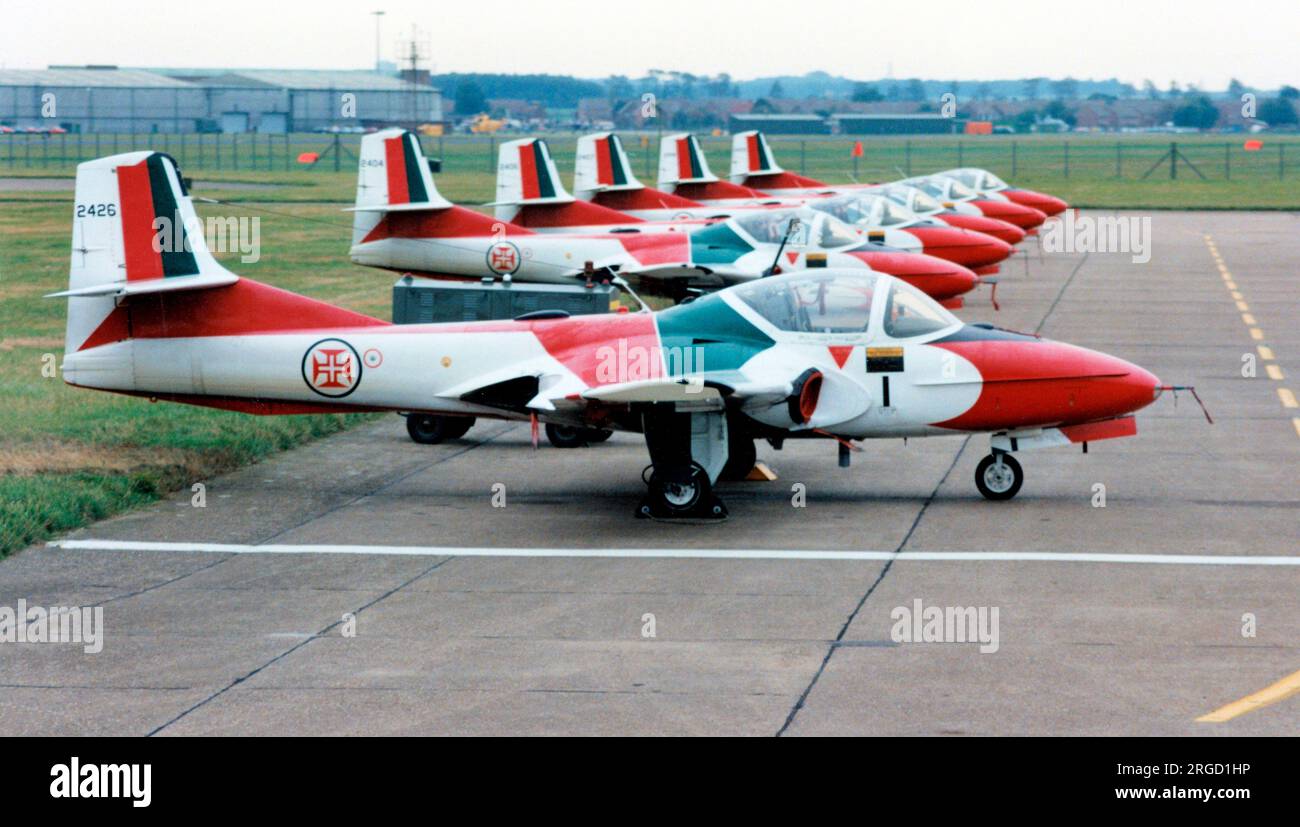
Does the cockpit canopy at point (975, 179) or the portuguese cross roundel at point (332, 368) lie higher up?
the cockpit canopy at point (975, 179)

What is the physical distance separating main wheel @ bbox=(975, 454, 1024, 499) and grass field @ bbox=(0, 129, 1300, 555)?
24.6ft

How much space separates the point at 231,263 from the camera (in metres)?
37.2

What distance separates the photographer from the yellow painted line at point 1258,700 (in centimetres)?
861

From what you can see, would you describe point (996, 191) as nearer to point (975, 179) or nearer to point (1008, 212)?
point (975, 179)

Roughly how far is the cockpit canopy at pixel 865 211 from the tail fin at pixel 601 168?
6.70 metres

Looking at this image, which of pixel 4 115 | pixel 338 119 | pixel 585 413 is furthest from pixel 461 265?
pixel 338 119

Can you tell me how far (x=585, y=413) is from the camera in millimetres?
14016

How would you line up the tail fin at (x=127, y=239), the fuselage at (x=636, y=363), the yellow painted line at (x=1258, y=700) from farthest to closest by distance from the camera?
the tail fin at (x=127, y=239) < the fuselage at (x=636, y=363) < the yellow painted line at (x=1258, y=700)

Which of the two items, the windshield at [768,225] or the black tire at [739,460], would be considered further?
the windshield at [768,225]

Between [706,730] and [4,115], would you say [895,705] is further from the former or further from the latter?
[4,115]

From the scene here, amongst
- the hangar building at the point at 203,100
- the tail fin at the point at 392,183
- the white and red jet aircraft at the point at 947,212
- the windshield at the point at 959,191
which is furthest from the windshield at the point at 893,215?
the hangar building at the point at 203,100

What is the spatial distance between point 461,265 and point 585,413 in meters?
13.3

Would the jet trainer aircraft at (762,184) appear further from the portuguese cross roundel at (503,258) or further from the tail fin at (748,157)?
the portuguese cross roundel at (503,258)

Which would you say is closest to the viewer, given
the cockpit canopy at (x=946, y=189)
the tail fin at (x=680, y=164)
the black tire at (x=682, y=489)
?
the black tire at (x=682, y=489)
